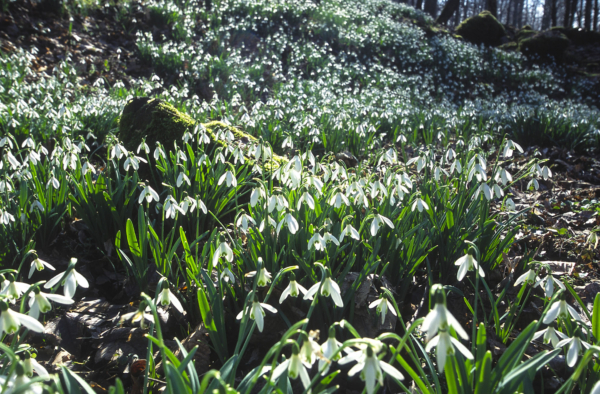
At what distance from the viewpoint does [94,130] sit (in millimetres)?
3996

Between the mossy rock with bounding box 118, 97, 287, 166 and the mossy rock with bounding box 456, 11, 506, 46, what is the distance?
15.4 meters

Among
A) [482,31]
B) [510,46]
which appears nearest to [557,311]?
[510,46]

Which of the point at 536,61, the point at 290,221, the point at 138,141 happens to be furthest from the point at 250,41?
the point at 536,61

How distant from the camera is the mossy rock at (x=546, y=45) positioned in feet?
46.3

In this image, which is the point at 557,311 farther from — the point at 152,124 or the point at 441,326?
the point at 152,124

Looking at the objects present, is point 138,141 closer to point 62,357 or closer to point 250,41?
point 62,357

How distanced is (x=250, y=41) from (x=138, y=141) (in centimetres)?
711

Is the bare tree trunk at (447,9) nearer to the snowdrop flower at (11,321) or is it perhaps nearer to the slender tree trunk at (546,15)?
the snowdrop flower at (11,321)

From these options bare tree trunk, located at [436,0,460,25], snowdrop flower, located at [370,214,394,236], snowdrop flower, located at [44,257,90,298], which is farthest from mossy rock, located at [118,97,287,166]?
bare tree trunk, located at [436,0,460,25]

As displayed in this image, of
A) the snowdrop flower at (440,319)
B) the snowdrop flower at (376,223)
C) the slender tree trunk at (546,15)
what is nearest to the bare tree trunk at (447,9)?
the snowdrop flower at (376,223)

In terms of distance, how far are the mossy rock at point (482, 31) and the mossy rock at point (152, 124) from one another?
1544 centimetres

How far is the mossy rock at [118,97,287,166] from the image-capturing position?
3156mm

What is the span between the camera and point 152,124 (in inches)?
124

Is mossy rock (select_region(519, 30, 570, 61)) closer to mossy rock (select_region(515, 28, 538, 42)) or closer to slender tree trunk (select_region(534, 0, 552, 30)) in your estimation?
mossy rock (select_region(515, 28, 538, 42))
